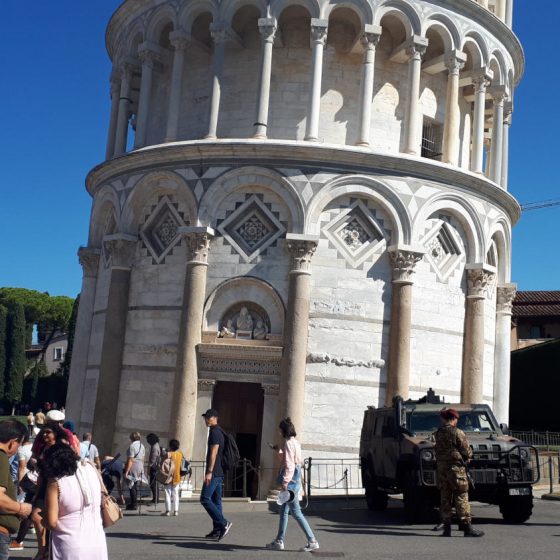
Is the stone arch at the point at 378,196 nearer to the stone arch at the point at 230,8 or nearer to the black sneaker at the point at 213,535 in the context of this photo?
the stone arch at the point at 230,8

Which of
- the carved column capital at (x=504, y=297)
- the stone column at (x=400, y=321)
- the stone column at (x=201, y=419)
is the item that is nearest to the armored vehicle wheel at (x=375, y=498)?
the stone column at (x=400, y=321)

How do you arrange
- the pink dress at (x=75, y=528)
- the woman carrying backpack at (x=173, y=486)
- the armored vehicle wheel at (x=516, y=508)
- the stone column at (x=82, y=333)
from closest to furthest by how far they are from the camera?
the pink dress at (x=75, y=528) < the armored vehicle wheel at (x=516, y=508) < the woman carrying backpack at (x=173, y=486) < the stone column at (x=82, y=333)

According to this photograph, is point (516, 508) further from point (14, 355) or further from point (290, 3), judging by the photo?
point (14, 355)

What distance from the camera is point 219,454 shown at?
36.3 ft

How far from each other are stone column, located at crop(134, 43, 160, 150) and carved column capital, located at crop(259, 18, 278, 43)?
12.4ft

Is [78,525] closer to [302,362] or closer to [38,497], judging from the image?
[38,497]

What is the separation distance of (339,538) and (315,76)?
1248cm

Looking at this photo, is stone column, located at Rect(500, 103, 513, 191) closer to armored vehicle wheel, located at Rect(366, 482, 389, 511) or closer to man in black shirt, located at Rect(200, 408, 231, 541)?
armored vehicle wheel, located at Rect(366, 482, 389, 511)

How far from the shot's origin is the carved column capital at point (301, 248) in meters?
19.3

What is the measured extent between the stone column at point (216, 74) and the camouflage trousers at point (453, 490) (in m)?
12.3

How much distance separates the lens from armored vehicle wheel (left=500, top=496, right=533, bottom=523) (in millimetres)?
12688

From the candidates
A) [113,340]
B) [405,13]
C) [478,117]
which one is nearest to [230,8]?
[405,13]

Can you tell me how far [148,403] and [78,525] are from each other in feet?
49.0

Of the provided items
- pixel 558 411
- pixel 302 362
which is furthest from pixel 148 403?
pixel 558 411
